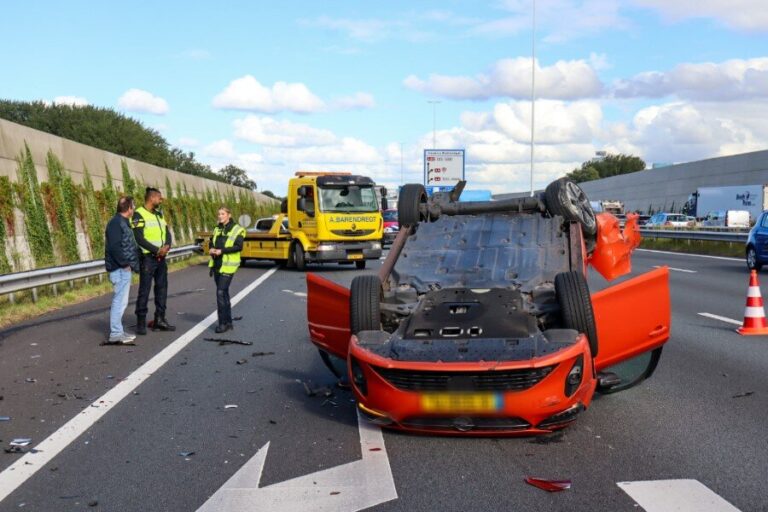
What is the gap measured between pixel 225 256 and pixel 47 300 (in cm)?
555

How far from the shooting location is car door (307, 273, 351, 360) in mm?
6867

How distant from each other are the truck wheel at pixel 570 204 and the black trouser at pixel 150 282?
602cm

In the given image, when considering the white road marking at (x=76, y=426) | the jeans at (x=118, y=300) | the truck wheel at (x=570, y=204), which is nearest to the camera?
the white road marking at (x=76, y=426)

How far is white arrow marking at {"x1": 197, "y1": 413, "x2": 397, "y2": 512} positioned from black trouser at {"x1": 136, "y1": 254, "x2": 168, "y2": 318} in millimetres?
6769

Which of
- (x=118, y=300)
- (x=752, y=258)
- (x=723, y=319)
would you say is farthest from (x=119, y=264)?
(x=752, y=258)

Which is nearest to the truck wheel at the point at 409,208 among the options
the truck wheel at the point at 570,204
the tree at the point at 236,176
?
the truck wheel at the point at 570,204

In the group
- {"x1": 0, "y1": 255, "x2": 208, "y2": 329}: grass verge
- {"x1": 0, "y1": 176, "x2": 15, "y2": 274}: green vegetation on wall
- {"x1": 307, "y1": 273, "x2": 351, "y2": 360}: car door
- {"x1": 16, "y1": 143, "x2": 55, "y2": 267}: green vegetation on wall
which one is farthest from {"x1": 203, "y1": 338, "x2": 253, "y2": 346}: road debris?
{"x1": 16, "y1": 143, "x2": 55, "y2": 267}: green vegetation on wall

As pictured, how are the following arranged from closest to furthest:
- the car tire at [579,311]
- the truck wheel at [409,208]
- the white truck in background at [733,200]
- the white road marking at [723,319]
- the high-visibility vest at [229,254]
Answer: the car tire at [579,311] → the truck wheel at [409,208] → the high-visibility vest at [229,254] → the white road marking at [723,319] → the white truck in background at [733,200]

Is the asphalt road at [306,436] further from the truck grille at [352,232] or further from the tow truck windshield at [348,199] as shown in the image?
the tow truck windshield at [348,199]

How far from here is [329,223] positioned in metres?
26.3

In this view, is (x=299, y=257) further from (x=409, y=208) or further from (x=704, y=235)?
(x=409, y=208)

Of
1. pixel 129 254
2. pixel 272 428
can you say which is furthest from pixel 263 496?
pixel 129 254

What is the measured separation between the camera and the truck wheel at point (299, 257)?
2652cm

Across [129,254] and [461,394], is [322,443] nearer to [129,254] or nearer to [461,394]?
[461,394]
